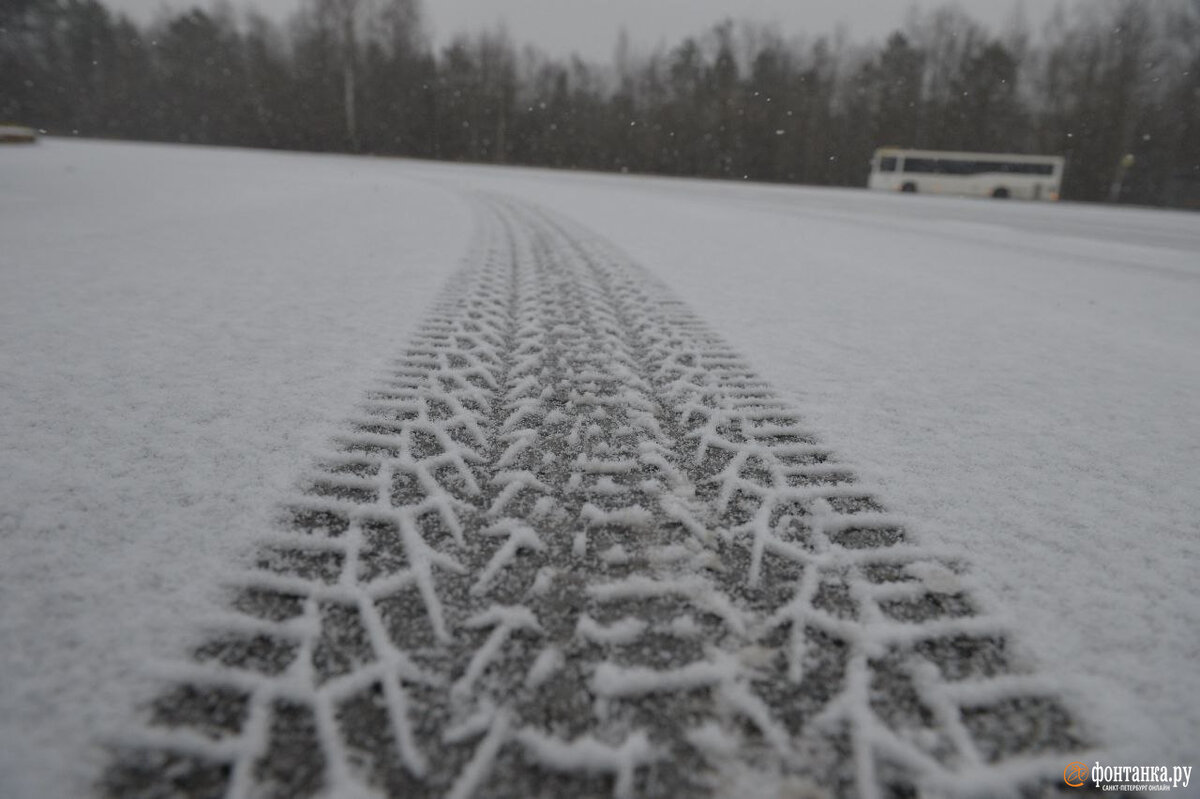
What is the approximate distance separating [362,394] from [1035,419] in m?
2.70

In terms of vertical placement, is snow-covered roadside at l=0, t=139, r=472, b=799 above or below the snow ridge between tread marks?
above

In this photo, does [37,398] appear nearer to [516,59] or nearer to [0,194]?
[0,194]

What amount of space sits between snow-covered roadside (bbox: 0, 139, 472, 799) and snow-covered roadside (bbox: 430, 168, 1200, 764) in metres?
1.79

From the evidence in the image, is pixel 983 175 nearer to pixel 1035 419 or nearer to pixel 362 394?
pixel 1035 419

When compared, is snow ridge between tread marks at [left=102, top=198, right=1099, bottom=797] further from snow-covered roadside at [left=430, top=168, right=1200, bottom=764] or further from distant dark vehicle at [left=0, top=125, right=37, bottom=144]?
distant dark vehicle at [left=0, top=125, right=37, bottom=144]

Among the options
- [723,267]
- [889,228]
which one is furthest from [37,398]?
[889,228]

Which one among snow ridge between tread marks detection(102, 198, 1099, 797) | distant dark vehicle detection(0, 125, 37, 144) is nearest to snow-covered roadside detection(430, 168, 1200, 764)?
snow ridge between tread marks detection(102, 198, 1099, 797)

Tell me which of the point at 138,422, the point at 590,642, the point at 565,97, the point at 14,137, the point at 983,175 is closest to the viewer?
the point at 590,642

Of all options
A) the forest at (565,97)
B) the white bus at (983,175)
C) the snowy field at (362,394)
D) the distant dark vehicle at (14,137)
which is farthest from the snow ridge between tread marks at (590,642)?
the forest at (565,97)

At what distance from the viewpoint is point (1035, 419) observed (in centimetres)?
237

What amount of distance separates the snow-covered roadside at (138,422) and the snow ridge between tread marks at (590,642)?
0.41 ft

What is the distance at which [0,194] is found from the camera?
24.9ft

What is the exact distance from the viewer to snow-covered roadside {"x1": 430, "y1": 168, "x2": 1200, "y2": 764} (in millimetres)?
1253

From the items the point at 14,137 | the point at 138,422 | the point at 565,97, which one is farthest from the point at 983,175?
the point at 14,137
